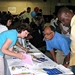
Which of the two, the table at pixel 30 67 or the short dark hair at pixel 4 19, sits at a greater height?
the short dark hair at pixel 4 19

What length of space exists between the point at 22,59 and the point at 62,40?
0.60 meters

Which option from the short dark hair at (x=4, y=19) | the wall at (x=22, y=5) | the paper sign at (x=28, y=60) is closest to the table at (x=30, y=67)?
the paper sign at (x=28, y=60)

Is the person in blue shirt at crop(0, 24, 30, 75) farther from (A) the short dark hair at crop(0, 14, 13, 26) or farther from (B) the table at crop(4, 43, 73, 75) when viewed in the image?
(A) the short dark hair at crop(0, 14, 13, 26)

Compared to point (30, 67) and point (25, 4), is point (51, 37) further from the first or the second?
point (25, 4)

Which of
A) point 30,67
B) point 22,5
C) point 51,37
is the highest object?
point 22,5

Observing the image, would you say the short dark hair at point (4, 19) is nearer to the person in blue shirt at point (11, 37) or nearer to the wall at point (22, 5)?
the person in blue shirt at point (11, 37)

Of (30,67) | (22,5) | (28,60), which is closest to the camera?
(30,67)

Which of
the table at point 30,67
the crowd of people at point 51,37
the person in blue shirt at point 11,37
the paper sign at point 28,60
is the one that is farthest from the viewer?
the paper sign at point 28,60

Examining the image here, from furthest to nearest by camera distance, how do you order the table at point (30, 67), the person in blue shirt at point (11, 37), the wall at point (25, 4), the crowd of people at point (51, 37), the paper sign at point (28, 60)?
the wall at point (25, 4) → the paper sign at point (28, 60) → the person in blue shirt at point (11, 37) → the table at point (30, 67) → the crowd of people at point (51, 37)

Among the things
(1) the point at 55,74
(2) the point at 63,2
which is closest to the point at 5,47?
(1) the point at 55,74

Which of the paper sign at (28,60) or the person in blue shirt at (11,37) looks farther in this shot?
the paper sign at (28,60)

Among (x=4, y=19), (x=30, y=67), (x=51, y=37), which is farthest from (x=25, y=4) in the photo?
(x=30, y=67)

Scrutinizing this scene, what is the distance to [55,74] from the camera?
2092 mm

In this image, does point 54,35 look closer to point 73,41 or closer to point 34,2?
point 73,41
